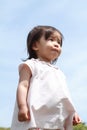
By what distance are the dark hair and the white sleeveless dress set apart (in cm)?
21

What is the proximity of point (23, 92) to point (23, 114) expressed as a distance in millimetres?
223

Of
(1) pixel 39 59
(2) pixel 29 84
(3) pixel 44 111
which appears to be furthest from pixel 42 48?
(3) pixel 44 111

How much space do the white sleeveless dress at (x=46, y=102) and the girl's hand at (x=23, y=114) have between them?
0.04 metres

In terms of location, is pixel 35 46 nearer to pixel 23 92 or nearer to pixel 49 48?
pixel 49 48

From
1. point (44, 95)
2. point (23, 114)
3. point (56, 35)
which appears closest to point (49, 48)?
point (56, 35)

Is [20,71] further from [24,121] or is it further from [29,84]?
[24,121]

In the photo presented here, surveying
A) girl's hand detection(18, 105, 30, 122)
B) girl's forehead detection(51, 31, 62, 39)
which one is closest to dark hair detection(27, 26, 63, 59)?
girl's forehead detection(51, 31, 62, 39)

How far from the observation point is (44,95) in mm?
3430

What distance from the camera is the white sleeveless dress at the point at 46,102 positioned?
3355mm

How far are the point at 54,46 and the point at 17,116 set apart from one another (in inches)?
28.2

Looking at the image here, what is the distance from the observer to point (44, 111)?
11.1 ft

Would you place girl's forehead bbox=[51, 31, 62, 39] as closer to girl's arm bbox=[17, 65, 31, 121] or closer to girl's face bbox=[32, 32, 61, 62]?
girl's face bbox=[32, 32, 61, 62]

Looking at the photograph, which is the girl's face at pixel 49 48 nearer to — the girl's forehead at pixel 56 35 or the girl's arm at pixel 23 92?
the girl's forehead at pixel 56 35

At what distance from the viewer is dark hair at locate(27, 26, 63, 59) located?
12.3 feet
